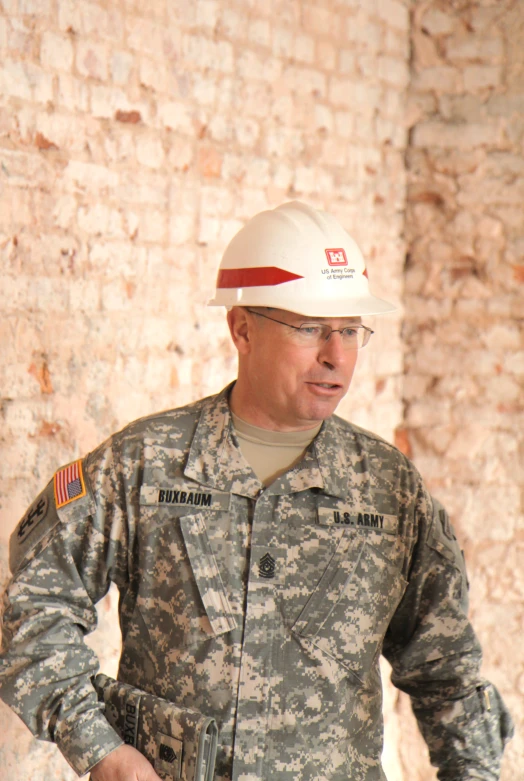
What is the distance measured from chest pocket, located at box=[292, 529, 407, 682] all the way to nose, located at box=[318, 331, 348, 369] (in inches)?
13.9

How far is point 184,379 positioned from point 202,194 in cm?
67

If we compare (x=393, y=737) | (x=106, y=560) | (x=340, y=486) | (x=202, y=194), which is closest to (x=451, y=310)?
(x=202, y=194)

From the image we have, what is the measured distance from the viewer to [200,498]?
6.30 ft

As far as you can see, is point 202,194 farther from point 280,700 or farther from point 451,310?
point 280,700

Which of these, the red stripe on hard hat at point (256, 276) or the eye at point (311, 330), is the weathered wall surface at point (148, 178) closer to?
Result: the red stripe on hard hat at point (256, 276)

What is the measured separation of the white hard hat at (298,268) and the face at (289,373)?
35 millimetres

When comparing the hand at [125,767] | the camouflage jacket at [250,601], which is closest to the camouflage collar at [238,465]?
the camouflage jacket at [250,601]

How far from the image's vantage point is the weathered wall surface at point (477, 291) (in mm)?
3916

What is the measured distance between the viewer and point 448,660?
2.00m

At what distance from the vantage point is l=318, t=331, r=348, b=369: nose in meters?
1.92

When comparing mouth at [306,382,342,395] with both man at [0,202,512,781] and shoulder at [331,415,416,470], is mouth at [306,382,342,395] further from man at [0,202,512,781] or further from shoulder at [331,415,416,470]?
shoulder at [331,415,416,470]

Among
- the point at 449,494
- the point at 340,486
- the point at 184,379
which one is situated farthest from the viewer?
the point at 449,494

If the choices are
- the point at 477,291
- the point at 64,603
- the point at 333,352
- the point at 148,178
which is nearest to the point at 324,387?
the point at 333,352

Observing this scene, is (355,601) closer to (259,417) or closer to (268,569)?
(268,569)
